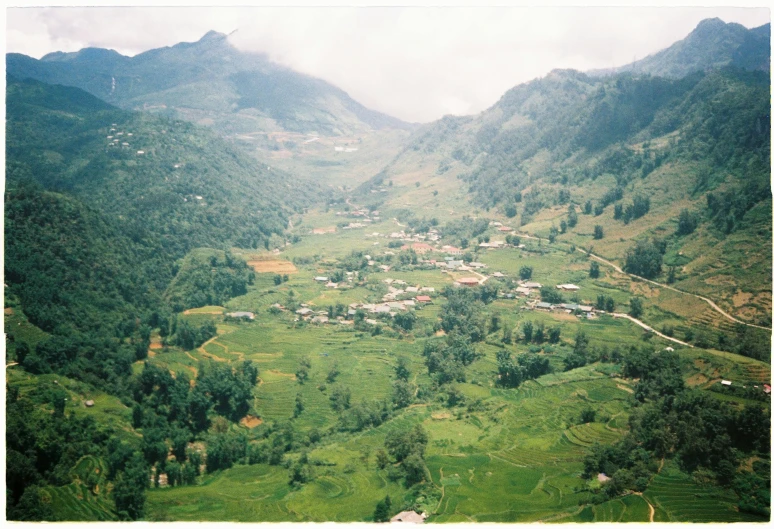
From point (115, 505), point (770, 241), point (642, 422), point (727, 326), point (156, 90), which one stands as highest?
point (156, 90)

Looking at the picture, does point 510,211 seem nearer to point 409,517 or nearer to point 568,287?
point 568,287

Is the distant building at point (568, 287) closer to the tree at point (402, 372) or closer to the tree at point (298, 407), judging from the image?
the tree at point (402, 372)

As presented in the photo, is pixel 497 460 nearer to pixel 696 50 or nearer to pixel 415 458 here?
pixel 415 458

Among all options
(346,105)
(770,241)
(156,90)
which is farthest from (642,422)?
(346,105)

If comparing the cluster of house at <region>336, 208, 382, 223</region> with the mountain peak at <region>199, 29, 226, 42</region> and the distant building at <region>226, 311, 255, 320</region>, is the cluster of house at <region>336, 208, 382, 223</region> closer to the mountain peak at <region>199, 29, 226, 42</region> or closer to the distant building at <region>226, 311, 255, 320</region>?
the distant building at <region>226, 311, 255, 320</region>

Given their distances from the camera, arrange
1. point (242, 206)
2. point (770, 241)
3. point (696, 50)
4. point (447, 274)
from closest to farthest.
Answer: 1. point (770, 241)
2. point (447, 274)
3. point (242, 206)
4. point (696, 50)

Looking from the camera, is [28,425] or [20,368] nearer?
[28,425]

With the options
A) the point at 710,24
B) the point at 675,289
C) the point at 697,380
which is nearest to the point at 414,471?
the point at 697,380
